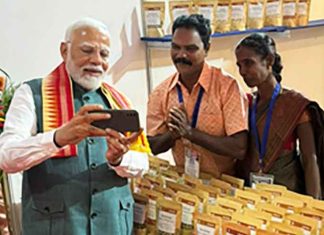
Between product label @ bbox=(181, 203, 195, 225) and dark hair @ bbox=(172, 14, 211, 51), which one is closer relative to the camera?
product label @ bbox=(181, 203, 195, 225)

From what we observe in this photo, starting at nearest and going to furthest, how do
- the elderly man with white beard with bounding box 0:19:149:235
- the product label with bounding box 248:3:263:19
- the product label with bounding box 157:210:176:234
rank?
1. the elderly man with white beard with bounding box 0:19:149:235
2. the product label with bounding box 157:210:176:234
3. the product label with bounding box 248:3:263:19

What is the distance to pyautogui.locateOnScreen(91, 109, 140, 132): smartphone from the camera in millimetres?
1334

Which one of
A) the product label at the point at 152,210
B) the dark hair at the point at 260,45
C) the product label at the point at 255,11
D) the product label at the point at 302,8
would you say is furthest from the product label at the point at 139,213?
the product label at the point at 302,8

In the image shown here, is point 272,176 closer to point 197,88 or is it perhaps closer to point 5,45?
point 197,88

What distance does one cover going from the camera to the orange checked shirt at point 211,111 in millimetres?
1864

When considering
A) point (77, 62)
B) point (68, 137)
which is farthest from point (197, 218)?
point (77, 62)

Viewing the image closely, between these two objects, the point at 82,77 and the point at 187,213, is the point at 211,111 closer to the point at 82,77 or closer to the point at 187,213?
the point at 187,213

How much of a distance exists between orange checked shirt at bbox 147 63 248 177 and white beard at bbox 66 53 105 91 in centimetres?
48

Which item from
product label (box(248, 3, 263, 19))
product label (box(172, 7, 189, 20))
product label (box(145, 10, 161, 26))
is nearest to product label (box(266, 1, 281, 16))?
product label (box(248, 3, 263, 19))

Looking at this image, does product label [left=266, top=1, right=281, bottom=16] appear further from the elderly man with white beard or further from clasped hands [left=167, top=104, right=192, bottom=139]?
the elderly man with white beard

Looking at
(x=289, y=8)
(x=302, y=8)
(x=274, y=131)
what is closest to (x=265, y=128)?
(x=274, y=131)

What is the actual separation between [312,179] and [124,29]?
52.3 inches

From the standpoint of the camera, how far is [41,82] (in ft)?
→ 5.00

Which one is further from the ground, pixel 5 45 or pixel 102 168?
pixel 5 45
